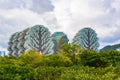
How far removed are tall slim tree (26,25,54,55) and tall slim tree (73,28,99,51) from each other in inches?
548

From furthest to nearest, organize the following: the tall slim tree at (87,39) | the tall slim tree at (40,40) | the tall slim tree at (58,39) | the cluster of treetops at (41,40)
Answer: the tall slim tree at (58,39) → the tall slim tree at (87,39) → the cluster of treetops at (41,40) → the tall slim tree at (40,40)

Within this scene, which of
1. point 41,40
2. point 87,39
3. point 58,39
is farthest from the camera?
point 58,39

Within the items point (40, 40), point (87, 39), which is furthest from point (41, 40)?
point (87, 39)

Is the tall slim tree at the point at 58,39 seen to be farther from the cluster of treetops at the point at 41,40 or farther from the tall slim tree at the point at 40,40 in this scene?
the tall slim tree at the point at 40,40

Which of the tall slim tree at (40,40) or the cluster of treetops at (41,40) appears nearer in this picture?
the tall slim tree at (40,40)

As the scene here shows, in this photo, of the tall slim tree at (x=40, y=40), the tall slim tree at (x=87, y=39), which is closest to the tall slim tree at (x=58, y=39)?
the tall slim tree at (x=87, y=39)

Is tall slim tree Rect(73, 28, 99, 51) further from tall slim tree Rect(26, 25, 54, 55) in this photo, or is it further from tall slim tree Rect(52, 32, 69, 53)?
tall slim tree Rect(26, 25, 54, 55)

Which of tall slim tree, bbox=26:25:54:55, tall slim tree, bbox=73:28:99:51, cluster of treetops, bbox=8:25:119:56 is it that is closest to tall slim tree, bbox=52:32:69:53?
cluster of treetops, bbox=8:25:119:56

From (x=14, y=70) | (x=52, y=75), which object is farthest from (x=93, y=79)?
(x=14, y=70)

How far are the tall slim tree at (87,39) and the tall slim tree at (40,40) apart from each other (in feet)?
45.7

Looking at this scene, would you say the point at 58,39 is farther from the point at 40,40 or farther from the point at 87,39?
the point at 40,40

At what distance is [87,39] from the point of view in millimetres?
156375

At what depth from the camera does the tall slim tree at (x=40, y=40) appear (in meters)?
→ 138

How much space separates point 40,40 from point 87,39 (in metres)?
22.5
